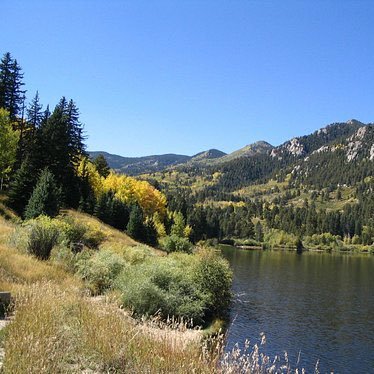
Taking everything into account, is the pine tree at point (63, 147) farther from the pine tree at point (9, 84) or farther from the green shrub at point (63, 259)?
the green shrub at point (63, 259)

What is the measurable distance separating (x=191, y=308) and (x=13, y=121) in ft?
181

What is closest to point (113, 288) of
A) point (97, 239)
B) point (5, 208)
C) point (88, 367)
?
point (88, 367)

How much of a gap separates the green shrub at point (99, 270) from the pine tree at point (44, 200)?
22.5 meters

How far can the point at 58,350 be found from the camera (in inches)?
266

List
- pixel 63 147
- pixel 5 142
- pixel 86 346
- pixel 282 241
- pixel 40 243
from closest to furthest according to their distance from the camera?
pixel 86 346 → pixel 40 243 → pixel 5 142 → pixel 63 147 → pixel 282 241

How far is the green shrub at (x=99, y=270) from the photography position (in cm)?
2425

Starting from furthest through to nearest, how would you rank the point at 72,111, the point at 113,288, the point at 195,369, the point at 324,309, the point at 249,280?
the point at 72,111 → the point at 249,280 → the point at 324,309 → the point at 113,288 → the point at 195,369

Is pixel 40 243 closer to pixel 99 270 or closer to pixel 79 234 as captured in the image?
pixel 99 270

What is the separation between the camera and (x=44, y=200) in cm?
5025

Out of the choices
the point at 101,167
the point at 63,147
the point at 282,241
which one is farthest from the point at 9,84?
the point at 282,241

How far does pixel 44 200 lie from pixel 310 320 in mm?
32415

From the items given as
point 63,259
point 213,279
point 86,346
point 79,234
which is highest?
point 86,346

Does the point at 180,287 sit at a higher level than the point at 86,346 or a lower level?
lower

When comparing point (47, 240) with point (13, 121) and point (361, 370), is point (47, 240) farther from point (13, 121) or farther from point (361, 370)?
point (13, 121)
